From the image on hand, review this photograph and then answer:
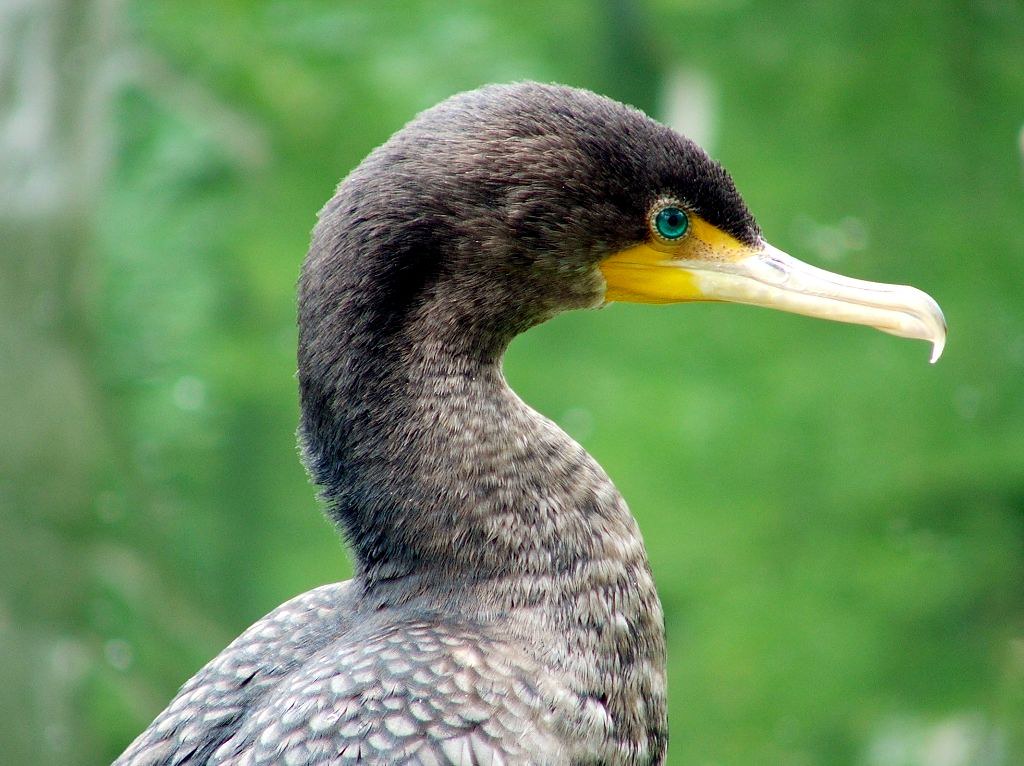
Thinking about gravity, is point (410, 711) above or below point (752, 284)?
below

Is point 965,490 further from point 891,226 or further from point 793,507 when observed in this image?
point 891,226

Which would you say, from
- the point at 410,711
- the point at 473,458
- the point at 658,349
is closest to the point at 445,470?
the point at 473,458

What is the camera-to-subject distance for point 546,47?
12.5ft

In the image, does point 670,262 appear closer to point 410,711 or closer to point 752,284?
point 752,284

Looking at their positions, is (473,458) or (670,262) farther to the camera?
(670,262)

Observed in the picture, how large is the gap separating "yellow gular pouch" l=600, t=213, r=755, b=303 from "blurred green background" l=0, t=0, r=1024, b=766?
212 centimetres

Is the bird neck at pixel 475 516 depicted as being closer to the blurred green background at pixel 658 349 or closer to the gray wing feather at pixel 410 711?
the gray wing feather at pixel 410 711

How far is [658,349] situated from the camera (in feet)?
12.3

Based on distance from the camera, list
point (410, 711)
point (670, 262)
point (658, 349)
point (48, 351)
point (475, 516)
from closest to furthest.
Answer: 1. point (410, 711)
2. point (475, 516)
3. point (670, 262)
4. point (658, 349)
5. point (48, 351)

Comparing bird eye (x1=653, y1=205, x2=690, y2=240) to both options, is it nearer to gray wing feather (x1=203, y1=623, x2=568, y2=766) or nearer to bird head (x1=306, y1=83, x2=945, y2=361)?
bird head (x1=306, y1=83, x2=945, y2=361)

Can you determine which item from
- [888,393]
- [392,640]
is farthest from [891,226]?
[392,640]

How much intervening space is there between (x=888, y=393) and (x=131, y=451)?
237 cm

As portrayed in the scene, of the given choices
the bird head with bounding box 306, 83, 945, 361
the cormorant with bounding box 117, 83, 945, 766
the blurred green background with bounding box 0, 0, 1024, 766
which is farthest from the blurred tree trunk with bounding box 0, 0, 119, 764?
the bird head with bounding box 306, 83, 945, 361

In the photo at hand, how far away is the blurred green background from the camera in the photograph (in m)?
3.76
